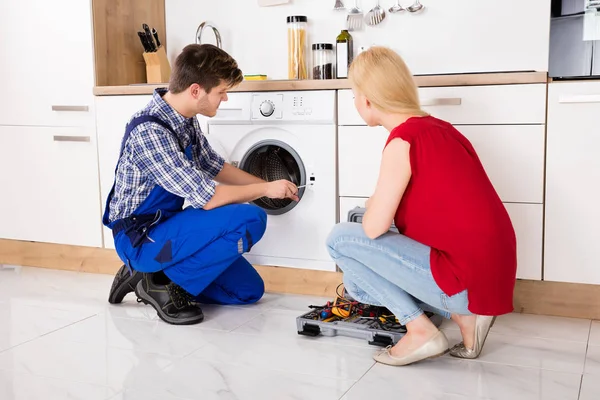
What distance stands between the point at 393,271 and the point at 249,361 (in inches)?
20.4

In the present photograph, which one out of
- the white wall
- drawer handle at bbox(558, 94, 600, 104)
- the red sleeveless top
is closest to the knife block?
the white wall

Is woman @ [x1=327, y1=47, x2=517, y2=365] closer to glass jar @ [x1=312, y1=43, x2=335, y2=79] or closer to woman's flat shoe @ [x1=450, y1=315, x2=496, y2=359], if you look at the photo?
woman's flat shoe @ [x1=450, y1=315, x2=496, y2=359]

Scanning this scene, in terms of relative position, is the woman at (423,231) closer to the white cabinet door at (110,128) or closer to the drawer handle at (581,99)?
the drawer handle at (581,99)

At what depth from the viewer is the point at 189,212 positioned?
260cm

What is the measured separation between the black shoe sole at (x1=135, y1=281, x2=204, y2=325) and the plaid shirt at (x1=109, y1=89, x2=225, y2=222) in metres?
0.30

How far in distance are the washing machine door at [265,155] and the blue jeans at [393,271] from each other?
2.35ft

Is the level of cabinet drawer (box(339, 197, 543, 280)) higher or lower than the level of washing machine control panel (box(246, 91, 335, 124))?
lower

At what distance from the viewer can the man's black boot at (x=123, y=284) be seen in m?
2.75

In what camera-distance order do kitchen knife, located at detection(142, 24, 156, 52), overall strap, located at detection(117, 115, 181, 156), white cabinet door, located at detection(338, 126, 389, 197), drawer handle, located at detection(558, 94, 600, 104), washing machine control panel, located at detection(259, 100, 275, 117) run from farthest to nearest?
kitchen knife, located at detection(142, 24, 156, 52) < washing machine control panel, located at detection(259, 100, 275, 117) < white cabinet door, located at detection(338, 126, 389, 197) < overall strap, located at detection(117, 115, 181, 156) < drawer handle, located at detection(558, 94, 600, 104)

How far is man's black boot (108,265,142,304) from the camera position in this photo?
9.01 feet

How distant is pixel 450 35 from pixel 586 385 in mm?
1659

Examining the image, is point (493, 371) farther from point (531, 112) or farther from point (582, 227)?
point (531, 112)

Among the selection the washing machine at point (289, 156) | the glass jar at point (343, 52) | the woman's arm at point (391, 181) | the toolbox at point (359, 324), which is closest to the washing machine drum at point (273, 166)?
the washing machine at point (289, 156)

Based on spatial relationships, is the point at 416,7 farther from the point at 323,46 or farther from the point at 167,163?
the point at 167,163
